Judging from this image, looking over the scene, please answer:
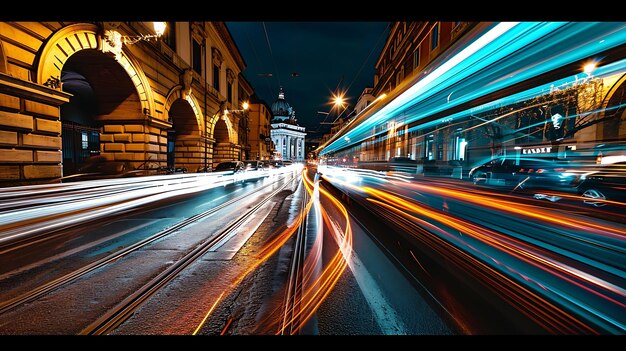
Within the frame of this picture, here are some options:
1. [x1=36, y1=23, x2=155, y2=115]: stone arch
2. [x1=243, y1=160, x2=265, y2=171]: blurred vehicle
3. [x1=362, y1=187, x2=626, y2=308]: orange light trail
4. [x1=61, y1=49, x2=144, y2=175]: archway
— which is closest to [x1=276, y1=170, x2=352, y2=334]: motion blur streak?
[x1=362, y1=187, x2=626, y2=308]: orange light trail

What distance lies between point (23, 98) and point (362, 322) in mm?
10882

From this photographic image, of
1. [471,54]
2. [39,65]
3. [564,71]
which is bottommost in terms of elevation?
[564,71]

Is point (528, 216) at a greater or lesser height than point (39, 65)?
lesser

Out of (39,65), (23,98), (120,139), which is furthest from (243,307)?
(120,139)

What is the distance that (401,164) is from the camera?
1131cm

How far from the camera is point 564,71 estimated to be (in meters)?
4.82

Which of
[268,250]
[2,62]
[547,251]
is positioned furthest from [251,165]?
[547,251]

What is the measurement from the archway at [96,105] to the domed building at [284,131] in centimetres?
8849

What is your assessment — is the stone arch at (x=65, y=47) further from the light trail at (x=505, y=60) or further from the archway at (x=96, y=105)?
the light trail at (x=505, y=60)

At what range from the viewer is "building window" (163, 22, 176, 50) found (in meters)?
14.8

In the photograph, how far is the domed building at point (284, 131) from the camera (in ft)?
351

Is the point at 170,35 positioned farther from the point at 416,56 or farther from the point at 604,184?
the point at 416,56

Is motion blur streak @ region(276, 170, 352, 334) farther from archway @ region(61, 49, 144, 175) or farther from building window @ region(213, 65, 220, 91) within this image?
building window @ region(213, 65, 220, 91)
